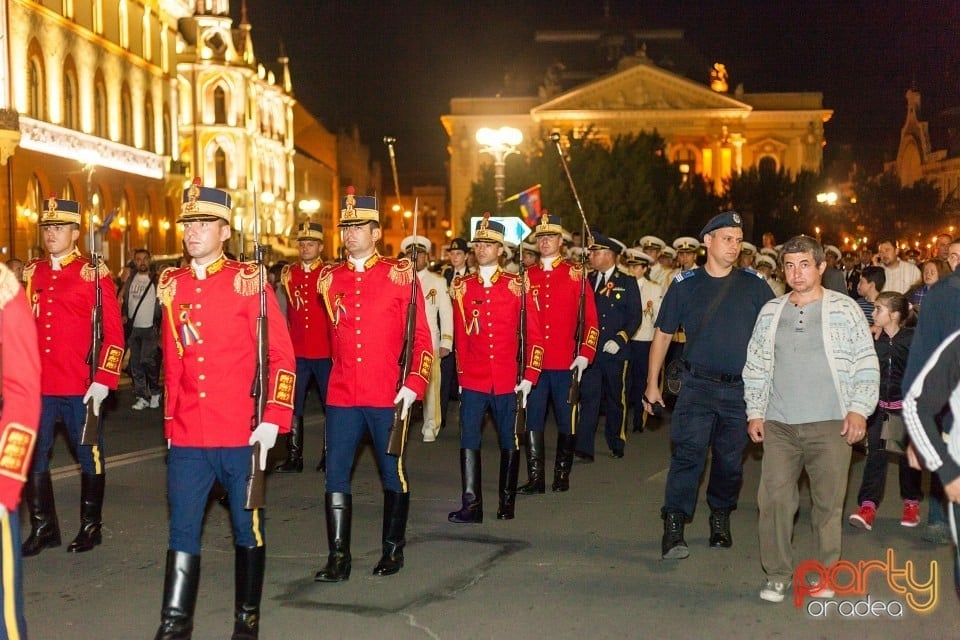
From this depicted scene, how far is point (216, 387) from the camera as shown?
5984 millimetres

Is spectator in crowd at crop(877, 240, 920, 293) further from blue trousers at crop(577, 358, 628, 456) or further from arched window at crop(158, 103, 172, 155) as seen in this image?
arched window at crop(158, 103, 172, 155)

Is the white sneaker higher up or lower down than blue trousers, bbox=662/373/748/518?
lower down

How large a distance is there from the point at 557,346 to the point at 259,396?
4750 millimetres

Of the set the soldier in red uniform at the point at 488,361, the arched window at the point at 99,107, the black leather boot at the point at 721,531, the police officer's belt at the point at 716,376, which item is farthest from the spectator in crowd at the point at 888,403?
the arched window at the point at 99,107

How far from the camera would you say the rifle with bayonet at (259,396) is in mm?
5840

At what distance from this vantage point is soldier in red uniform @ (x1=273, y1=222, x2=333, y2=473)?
11680 millimetres

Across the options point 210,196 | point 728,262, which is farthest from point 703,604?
point 210,196

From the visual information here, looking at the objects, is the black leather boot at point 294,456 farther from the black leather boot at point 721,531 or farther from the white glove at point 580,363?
the black leather boot at point 721,531

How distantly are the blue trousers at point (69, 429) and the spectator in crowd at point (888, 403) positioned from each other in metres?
5.24

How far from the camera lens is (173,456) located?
6.02 m

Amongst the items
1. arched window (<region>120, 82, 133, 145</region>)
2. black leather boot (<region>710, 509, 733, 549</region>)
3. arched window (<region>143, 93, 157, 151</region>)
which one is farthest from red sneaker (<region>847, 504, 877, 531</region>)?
arched window (<region>143, 93, 157, 151</region>)

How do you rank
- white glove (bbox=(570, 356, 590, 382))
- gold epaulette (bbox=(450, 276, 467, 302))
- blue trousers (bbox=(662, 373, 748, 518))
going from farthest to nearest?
1. white glove (bbox=(570, 356, 590, 382))
2. gold epaulette (bbox=(450, 276, 467, 302))
3. blue trousers (bbox=(662, 373, 748, 518))

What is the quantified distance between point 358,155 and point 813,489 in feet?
382

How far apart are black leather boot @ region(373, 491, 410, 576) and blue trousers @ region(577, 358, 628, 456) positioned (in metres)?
4.31
